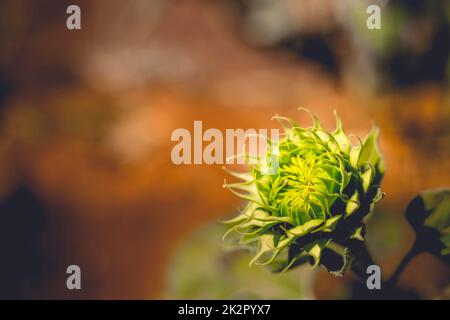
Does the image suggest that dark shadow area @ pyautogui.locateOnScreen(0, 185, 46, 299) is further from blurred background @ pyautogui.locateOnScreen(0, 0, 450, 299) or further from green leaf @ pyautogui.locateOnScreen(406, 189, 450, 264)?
green leaf @ pyautogui.locateOnScreen(406, 189, 450, 264)

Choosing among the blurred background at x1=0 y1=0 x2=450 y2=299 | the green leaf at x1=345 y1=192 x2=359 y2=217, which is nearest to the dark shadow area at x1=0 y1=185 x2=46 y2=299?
the blurred background at x1=0 y1=0 x2=450 y2=299

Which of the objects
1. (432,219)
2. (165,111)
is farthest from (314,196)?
(165,111)

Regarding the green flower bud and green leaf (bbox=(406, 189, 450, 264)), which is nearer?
the green flower bud

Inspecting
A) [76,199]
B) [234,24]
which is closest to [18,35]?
[76,199]

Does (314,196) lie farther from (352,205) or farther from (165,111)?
(165,111)

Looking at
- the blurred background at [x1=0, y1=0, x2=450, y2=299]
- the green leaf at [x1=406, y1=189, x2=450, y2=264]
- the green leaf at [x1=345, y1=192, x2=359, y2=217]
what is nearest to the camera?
the green leaf at [x1=345, y1=192, x2=359, y2=217]

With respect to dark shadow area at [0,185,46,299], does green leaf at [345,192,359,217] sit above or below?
above

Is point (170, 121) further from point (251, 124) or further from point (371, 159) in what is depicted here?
point (371, 159)
